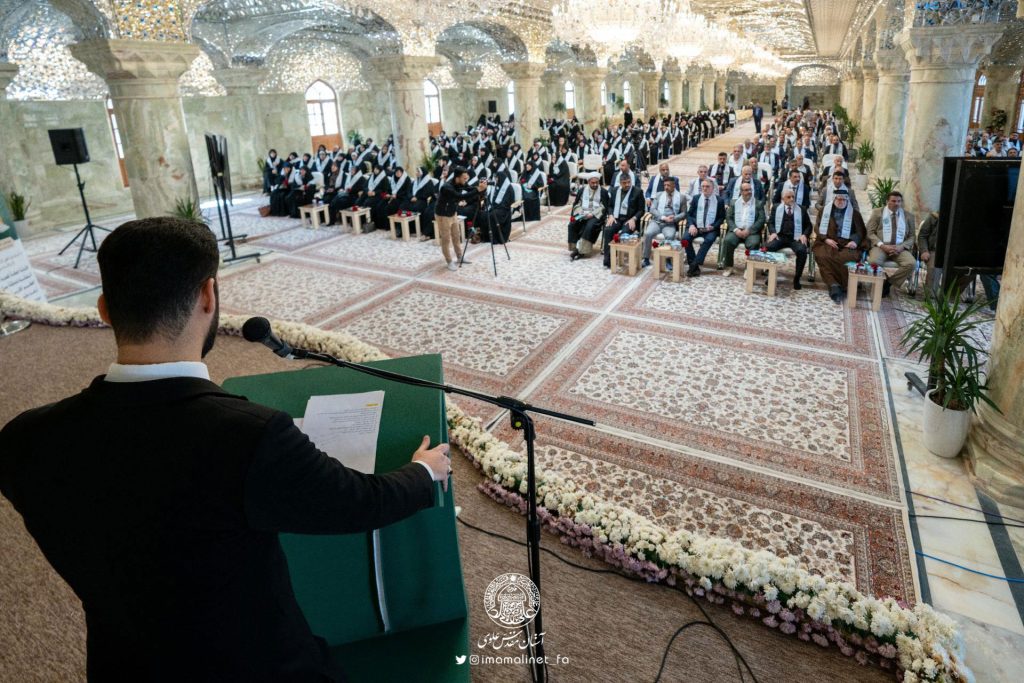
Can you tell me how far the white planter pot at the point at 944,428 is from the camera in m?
3.70

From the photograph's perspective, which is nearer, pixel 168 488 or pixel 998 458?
pixel 168 488

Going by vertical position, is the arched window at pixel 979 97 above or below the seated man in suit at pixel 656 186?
above

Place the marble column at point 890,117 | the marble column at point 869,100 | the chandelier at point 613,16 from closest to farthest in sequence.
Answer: the chandelier at point 613,16
the marble column at point 890,117
the marble column at point 869,100

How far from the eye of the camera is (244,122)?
16.1 metres

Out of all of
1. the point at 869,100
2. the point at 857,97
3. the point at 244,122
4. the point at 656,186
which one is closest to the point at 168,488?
the point at 656,186

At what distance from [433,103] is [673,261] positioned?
705 inches

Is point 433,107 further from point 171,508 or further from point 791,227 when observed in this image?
point 171,508

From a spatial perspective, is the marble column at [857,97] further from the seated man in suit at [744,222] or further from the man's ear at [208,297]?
the man's ear at [208,297]

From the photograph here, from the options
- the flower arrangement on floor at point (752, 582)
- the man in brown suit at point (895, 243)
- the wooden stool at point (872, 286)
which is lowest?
the flower arrangement on floor at point (752, 582)

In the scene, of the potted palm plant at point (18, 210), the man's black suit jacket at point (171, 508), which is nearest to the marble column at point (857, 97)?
the potted palm plant at point (18, 210)

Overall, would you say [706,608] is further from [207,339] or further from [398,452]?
[207,339]

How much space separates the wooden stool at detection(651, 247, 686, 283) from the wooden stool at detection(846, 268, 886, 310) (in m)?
1.75

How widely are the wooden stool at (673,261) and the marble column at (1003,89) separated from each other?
17582mm

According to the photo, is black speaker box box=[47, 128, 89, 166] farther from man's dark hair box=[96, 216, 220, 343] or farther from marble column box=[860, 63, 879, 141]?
marble column box=[860, 63, 879, 141]
